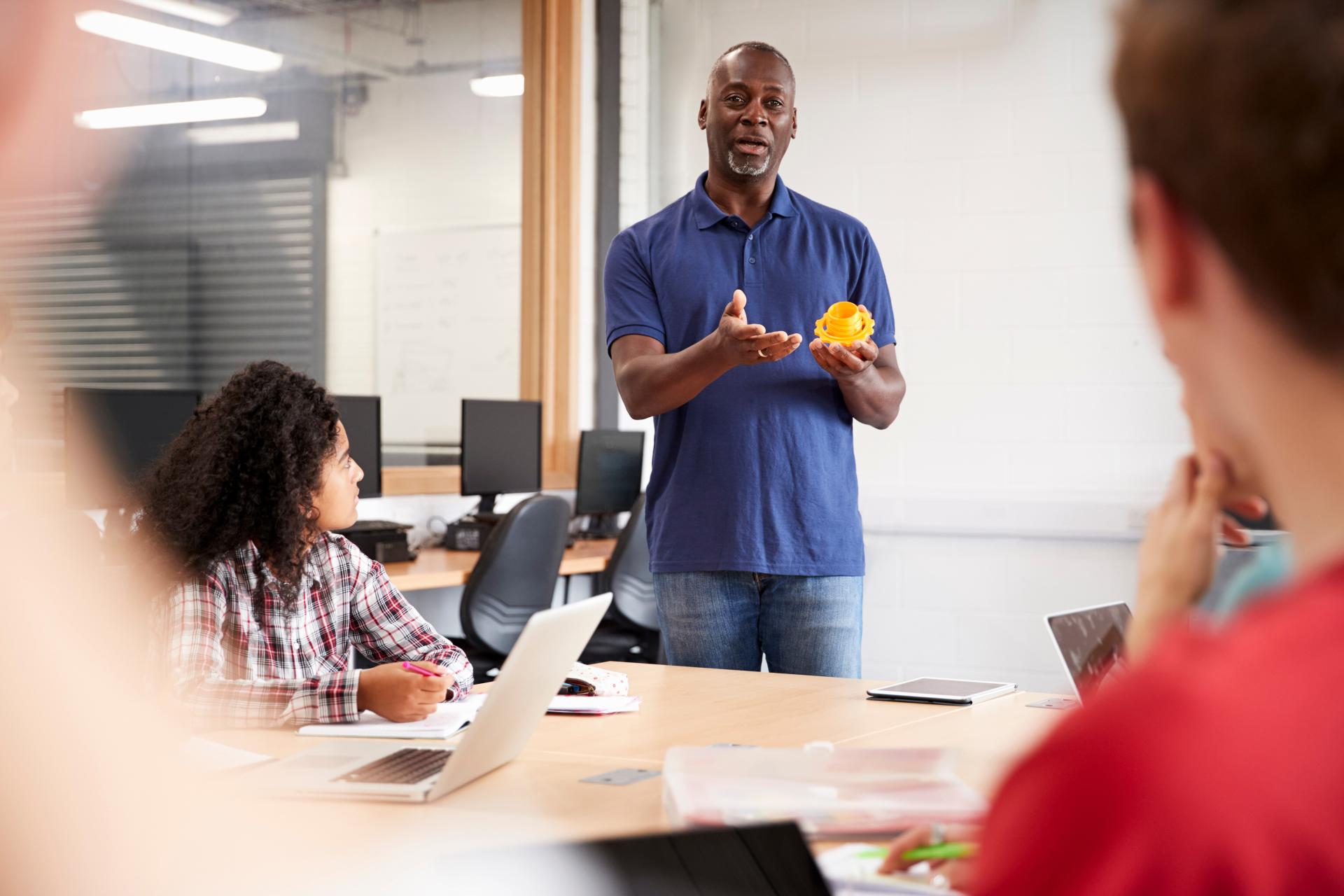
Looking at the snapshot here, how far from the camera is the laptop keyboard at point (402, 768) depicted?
1.32 m

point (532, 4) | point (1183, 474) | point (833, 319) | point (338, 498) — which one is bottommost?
point (338, 498)

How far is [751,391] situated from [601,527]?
2828mm

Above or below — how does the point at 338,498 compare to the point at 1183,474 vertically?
below

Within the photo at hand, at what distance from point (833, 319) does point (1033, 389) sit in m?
2.42

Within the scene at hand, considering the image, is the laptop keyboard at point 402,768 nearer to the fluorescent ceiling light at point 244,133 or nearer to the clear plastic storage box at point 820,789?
the clear plastic storage box at point 820,789

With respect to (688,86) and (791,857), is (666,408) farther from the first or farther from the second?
(688,86)

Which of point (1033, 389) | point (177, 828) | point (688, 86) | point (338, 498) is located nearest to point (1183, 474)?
point (177, 828)

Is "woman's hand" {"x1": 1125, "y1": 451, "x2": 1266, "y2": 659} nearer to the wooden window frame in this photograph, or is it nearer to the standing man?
the standing man

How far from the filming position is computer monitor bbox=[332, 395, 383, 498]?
4109 mm

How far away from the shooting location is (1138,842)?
0.38 metres

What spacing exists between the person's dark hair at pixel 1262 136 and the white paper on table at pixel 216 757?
4.09 ft

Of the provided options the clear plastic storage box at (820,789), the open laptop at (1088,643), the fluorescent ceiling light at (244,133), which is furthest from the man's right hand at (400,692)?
the fluorescent ceiling light at (244,133)

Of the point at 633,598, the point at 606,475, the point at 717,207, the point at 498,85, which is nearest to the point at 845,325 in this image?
the point at 717,207

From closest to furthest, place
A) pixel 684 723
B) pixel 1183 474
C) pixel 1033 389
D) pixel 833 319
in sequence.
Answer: pixel 1183 474, pixel 684 723, pixel 833 319, pixel 1033 389
